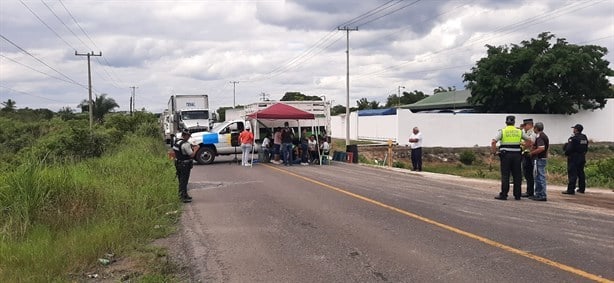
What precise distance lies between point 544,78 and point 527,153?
107ft

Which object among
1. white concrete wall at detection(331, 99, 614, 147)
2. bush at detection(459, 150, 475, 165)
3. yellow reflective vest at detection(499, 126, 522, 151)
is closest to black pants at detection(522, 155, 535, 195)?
yellow reflective vest at detection(499, 126, 522, 151)

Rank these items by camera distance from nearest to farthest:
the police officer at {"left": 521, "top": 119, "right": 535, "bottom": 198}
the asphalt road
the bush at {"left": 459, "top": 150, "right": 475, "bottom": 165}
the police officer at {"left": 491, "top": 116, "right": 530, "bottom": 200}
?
the asphalt road < the police officer at {"left": 491, "top": 116, "right": 530, "bottom": 200} < the police officer at {"left": 521, "top": 119, "right": 535, "bottom": 198} < the bush at {"left": 459, "top": 150, "right": 475, "bottom": 165}

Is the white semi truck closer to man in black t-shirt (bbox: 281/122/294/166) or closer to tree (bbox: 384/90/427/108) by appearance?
man in black t-shirt (bbox: 281/122/294/166)

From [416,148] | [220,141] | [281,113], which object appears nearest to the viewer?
[416,148]

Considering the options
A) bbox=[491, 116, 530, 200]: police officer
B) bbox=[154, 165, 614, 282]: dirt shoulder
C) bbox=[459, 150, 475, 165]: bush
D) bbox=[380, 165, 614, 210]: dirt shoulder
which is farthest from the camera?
bbox=[459, 150, 475, 165]: bush

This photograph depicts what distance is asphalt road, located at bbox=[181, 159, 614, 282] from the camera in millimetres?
6242

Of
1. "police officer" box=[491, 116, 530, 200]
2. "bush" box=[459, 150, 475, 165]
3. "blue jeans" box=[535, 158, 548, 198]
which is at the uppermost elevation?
"police officer" box=[491, 116, 530, 200]

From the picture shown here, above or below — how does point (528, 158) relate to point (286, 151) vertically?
above

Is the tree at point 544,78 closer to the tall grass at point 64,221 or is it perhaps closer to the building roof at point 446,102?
the building roof at point 446,102

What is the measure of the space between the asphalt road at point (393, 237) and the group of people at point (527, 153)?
41 centimetres

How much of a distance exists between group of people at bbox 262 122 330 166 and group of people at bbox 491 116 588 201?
41.3 ft

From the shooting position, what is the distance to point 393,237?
8.03 metres

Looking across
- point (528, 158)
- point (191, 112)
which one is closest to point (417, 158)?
point (528, 158)

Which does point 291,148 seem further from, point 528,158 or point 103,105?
point 103,105
